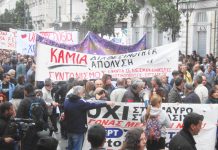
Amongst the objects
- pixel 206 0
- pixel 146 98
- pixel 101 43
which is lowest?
pixel 146 98

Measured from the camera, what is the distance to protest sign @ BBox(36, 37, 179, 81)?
1282 cm

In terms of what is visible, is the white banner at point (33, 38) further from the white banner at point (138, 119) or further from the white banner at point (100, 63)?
the white banner at point (138, 119)

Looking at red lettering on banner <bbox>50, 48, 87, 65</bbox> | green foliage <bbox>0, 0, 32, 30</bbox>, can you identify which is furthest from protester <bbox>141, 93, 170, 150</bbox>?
green foliage <bbox>0, 0, 32, 30</bbox>

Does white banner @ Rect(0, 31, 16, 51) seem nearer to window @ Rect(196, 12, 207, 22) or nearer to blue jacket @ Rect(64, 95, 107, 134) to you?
window @ Rect(196, 12, 207, 22)

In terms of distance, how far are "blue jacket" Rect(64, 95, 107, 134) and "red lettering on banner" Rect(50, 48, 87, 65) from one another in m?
3.02

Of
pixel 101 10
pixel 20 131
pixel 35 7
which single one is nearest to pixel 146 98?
pixel 20 131

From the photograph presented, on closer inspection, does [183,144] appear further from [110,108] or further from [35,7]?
[35,7]

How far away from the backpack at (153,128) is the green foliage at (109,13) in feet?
113

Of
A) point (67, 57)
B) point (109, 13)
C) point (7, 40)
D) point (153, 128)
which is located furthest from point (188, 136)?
point (109, 13)

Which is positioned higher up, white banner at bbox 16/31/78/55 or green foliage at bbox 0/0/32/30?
green foliage at bbox 0/0/32/30

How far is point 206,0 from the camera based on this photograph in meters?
35.7

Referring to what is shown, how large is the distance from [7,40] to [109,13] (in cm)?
1939

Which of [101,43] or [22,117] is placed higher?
[101,43]

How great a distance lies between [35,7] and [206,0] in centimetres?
6191
